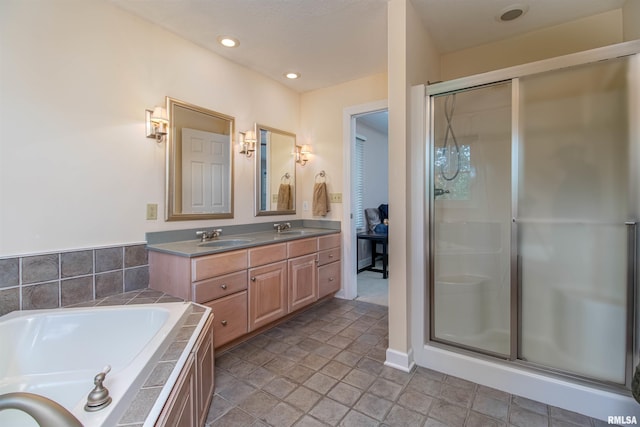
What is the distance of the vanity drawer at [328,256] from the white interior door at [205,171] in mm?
1037

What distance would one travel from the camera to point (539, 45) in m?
2.34

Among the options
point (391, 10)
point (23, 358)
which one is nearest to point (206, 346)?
point (23, 358)

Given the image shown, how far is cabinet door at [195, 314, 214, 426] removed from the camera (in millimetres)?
1375

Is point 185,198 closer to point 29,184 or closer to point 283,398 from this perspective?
point 29,184

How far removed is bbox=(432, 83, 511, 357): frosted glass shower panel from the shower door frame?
4cm

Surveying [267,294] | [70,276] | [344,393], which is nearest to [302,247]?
[267,294]

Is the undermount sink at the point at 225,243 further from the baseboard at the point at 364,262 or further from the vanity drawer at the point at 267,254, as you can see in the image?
the baseboard at the point at 364,262

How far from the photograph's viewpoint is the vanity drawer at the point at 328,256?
120 inches

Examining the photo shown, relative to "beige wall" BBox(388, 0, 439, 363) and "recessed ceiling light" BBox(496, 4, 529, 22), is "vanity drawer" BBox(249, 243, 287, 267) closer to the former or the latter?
"beige wall" BBox(388, 0, 439, 363)

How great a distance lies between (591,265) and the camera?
1645 millimetres

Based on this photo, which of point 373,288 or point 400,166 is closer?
point 400,166

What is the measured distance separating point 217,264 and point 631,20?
3.19 meters

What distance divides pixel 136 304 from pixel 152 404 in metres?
0.99

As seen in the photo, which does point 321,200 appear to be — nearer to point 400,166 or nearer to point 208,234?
point 208,234
